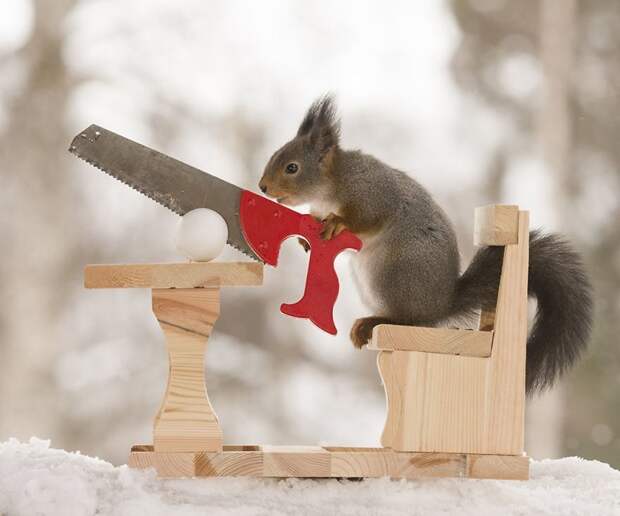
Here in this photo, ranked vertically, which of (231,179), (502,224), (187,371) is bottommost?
(187,371)

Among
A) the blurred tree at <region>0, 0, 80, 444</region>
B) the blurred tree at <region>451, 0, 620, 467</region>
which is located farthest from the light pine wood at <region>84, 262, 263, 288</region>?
the blurred tree at <region>451, 0, 620, 467</region>

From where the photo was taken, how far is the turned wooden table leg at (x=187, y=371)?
1.06 meters

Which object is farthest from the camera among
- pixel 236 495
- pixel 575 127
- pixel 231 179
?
pixel 575 127

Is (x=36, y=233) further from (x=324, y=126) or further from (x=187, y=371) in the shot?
(x=187, y=371)

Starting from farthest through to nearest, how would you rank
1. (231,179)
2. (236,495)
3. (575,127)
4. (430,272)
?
(575,127), (231,179), (430,272), (236,495)

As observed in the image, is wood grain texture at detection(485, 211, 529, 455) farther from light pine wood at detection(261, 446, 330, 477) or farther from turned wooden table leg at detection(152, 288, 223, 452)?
turned wooden table leg at detection(152, 288, 223, 452)

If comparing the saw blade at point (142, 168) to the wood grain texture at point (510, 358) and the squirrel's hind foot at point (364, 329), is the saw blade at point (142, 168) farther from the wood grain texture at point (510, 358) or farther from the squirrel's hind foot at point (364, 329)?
the wood grain texture at point (510, 358)

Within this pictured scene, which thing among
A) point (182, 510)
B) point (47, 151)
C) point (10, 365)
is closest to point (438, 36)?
point (47, 151)

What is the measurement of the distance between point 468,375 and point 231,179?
198cm

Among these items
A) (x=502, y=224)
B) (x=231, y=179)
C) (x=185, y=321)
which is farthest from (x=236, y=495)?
(x=231, y=179)

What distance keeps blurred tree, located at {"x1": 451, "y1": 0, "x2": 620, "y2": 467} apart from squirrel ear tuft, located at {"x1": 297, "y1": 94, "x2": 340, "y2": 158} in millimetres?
1961

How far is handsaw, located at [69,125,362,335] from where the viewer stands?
43.4 inches

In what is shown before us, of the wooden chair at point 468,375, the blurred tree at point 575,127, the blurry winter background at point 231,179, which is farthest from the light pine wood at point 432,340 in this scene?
the blurred tree at point 575,127

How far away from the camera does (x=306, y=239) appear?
1161 mm
